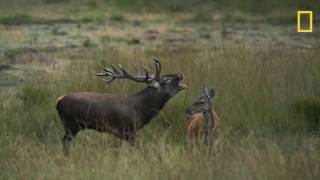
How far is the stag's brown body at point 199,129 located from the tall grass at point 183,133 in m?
0.16

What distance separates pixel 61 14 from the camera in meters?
31.0

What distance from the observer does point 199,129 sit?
759 centimetres

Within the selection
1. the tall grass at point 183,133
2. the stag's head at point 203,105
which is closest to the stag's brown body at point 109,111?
the tall grass at point 183,133

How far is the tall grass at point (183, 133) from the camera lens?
615 cm

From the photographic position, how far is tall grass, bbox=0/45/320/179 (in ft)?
20.2

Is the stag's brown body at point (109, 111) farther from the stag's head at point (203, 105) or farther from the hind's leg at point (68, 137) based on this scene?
the stag's head at point (203, 105)

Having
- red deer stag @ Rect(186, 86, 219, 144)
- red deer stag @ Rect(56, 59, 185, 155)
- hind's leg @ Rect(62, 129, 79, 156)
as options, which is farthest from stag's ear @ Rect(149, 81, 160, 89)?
hind's leg @ Rect(62, 129, 79, 156)

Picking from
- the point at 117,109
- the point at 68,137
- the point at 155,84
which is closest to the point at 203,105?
the point at 155,84

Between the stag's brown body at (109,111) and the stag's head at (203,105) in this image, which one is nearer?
the stag's head at (203,105)

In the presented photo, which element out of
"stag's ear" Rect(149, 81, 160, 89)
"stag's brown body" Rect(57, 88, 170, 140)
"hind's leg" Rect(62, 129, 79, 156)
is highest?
"stag's ear" Rect(149, 81, 160, 89)

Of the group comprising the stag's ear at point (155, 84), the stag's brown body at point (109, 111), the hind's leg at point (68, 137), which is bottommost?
the hind's leg at point (68, 137)

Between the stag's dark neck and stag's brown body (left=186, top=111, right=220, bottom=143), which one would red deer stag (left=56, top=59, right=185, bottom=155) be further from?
stag's brown body (left=186, top=111, right=220, bottom=143)

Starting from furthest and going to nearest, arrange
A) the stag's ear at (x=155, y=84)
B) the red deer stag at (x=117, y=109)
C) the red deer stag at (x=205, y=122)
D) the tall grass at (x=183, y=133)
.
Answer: the stag's ear at (x=155, y=84) < the red deer stag at (x=117, y=109) < the red deer stag at (x=205, y=122) < the tall grass at (x=183, y=133)

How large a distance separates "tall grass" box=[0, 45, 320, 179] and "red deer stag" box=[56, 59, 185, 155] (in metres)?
0.15
